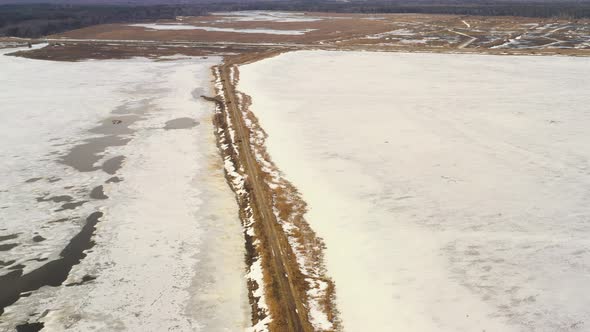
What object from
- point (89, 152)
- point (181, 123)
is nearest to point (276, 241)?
point (89, 152)

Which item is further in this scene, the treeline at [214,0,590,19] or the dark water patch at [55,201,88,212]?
the treeline at [214,0,590,19]

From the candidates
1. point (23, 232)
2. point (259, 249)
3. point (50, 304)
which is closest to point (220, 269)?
point (259, 249)

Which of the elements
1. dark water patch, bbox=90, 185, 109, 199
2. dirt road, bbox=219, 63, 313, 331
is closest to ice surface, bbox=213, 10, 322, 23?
dirt road, bbox=219, 63, 313, 331

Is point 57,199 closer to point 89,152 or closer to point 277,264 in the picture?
point 89,152

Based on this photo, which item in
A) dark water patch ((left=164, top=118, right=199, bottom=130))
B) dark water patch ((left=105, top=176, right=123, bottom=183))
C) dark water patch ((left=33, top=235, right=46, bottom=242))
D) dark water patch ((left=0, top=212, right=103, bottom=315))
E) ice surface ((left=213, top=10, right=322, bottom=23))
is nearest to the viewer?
dark water patch ((left=0, top=212, right=103, bottom=315))

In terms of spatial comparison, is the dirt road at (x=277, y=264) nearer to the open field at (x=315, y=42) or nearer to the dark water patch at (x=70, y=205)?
the dark water patch at (x=70, y=205)

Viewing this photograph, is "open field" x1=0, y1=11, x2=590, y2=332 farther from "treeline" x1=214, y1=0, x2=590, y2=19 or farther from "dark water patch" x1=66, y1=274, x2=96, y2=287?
"treeline" x1=214, y1=0, x2=590, y2=19

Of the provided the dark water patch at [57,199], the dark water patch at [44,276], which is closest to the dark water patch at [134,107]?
the dark water patch at [57,199]
